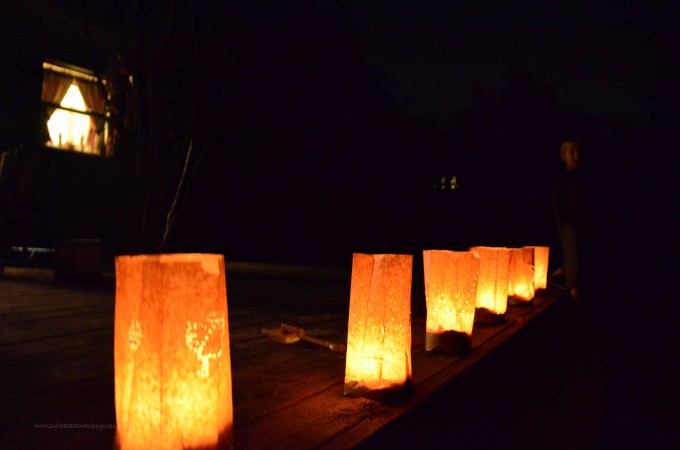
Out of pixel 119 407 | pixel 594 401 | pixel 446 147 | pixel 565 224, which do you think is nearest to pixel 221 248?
pixel 446 147

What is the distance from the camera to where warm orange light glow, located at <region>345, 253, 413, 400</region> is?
3000mm

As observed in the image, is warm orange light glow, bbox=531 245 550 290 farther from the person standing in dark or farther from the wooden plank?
the wooden plank

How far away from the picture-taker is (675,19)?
1300cm

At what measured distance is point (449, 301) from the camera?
414cm

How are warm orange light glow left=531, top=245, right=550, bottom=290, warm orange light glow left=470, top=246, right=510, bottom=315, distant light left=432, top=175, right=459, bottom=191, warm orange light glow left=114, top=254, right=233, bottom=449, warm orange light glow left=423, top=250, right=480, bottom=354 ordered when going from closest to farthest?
warm orange light glow left=114, top=254, right=233, bottom=449
warm orange light glow left=423, top=250, right=480, bottom=354
warm orange light glow left=470, top=246, right=510, bottom=315
warm orange light glow left=531, top=245, right=550, bottom=290
distant light left=432, top=175, right=459, bottom=191

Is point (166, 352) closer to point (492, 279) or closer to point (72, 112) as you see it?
Result: point (492, 279)

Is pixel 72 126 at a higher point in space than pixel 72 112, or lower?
lower

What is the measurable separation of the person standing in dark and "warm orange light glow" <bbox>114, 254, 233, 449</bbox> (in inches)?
181

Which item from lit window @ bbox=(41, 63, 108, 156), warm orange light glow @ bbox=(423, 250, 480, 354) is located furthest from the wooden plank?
lit window @ bbox=(41, 63, 108, 156)

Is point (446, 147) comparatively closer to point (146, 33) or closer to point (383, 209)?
point (383, 209)

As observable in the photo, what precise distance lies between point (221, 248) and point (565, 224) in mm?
10531

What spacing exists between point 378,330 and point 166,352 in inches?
53.8

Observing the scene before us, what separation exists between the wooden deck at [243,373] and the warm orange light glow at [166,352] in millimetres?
540

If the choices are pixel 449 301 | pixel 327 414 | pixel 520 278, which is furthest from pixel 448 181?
pixel 327 414
